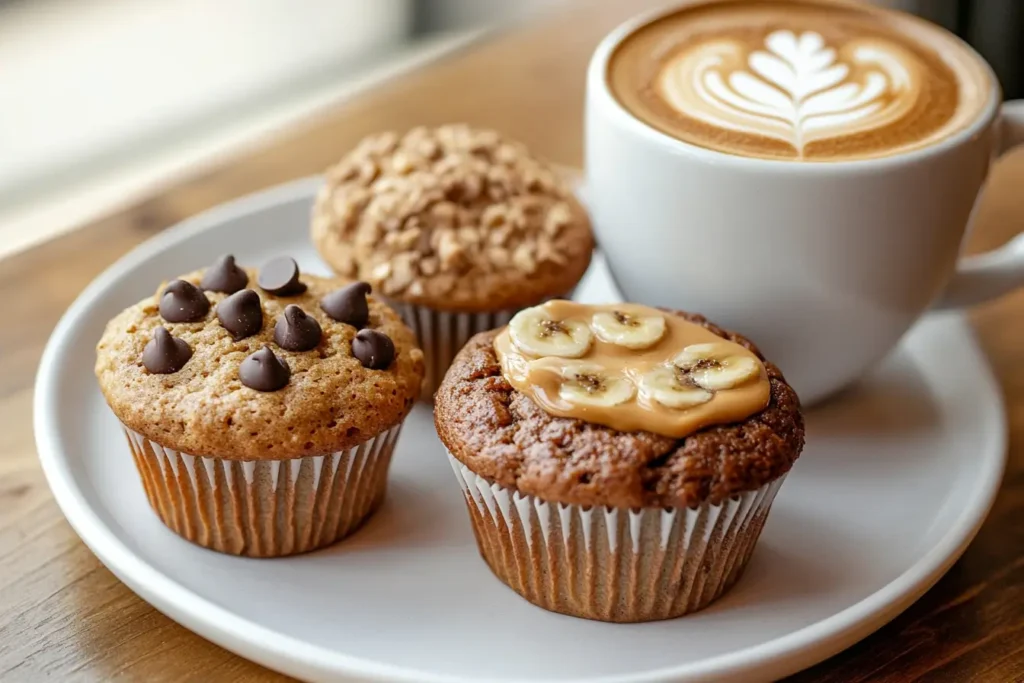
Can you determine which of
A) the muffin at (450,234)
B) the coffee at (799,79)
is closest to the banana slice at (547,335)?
the muffin at (450,234)

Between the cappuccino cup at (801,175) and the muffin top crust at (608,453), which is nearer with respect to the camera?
the muffin top crust at (608,453)

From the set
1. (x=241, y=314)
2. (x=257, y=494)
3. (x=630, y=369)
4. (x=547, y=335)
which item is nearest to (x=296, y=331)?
(x=241, y=314)

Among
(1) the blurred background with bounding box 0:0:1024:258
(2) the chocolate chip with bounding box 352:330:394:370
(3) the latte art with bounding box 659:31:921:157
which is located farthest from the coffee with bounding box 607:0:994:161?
(1) the blurred background with bounding box 0:0:1024:258

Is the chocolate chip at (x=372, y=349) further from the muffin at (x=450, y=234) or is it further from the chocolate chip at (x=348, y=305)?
the muffin at (x=450, y=234)

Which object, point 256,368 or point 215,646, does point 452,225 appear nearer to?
point 256,368

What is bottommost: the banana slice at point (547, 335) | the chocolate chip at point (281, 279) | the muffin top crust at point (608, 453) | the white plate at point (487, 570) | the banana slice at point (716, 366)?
the white plate at point (487, 570)
